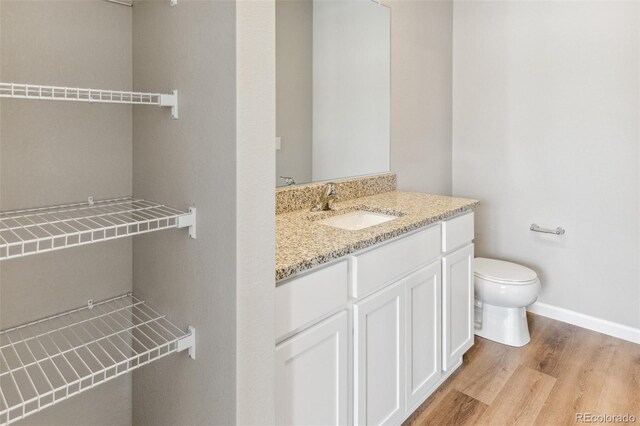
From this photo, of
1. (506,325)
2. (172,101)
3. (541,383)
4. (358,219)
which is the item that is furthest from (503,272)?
(172,101)

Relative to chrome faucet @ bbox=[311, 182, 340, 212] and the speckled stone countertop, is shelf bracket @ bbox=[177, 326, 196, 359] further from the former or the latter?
chrome faucet @ bbox=[311, 182, 340, 212]

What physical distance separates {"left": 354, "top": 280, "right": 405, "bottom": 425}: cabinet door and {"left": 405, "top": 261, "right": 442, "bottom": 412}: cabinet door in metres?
0.07

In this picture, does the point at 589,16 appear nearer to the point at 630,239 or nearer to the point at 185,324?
the point at 630,239

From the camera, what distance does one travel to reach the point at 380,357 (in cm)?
156

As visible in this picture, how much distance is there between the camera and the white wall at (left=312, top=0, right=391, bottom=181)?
7.14 feet

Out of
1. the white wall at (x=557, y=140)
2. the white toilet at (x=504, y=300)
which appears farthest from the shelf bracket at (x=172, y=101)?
the white wall at (x=557, y=140)

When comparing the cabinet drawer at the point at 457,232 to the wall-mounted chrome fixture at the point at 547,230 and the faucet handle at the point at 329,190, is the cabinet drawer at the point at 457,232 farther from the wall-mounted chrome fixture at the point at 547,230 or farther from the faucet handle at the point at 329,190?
the wall-mounted chrome fixture at the point at 547,230

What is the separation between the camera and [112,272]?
1.35 meters

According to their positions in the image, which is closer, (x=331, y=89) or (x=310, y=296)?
(x=310, y=296)

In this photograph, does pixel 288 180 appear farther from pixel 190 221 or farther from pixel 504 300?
pixel 504 300

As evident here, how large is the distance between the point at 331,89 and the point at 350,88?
5.9 inches

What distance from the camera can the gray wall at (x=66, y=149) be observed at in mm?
1121

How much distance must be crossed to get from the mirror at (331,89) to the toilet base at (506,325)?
3.61 feet

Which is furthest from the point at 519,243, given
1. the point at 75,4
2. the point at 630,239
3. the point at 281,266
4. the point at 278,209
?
the point at 75,4
